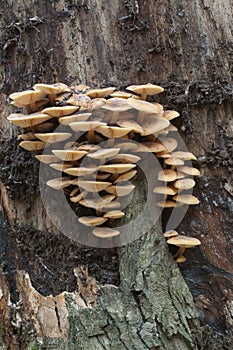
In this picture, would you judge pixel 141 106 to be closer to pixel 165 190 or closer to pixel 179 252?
pixel 165 190

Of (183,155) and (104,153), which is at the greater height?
(104,153)

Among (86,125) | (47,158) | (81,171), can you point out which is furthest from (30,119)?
(81,171)

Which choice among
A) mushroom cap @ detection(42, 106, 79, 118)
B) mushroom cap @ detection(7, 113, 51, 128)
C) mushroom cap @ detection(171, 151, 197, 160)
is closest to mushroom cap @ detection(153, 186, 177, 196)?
mushroom cap @ detection(171, 151, 197, 160)

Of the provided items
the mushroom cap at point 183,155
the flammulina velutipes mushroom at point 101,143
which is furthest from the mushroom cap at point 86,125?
the mushroom cap at point 183,155

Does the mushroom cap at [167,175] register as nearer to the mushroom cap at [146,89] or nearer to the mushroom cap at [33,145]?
the mushroom cap at [146,89]

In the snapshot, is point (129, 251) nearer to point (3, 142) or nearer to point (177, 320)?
point (177, 320)
